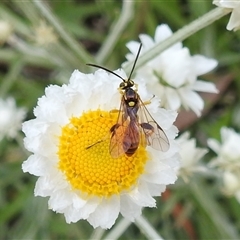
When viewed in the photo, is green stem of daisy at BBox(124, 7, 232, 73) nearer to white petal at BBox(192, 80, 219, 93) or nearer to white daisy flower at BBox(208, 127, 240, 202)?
white petal at BBox(192, 80, 219, 93)

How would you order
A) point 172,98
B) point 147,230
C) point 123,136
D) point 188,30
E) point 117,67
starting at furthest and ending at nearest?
point 117,67 < point 172,98 < point 147,230 < point 188,30 < point 123,136

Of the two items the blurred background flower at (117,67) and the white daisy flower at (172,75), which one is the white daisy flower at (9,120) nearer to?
the blurred background flower at (117,67)

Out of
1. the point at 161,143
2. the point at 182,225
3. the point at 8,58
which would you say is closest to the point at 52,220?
the point at 182,225

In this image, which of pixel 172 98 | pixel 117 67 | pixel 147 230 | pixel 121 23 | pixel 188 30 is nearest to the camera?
pixel 188 30

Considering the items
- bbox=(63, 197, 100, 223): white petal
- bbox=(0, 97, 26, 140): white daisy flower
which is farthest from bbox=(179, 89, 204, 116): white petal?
bbox=(0, 97, 26, 140): white daisy flower

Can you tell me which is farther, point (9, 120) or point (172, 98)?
point (9, 120)

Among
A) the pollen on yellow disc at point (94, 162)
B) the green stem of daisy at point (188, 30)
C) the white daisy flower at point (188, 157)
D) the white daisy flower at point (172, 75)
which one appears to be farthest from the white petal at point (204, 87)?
the pollen on yellow disc at point (94, 162)

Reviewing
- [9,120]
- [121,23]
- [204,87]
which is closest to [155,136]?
[204,87]

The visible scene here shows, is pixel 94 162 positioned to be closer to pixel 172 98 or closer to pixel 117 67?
pixel 172 98
